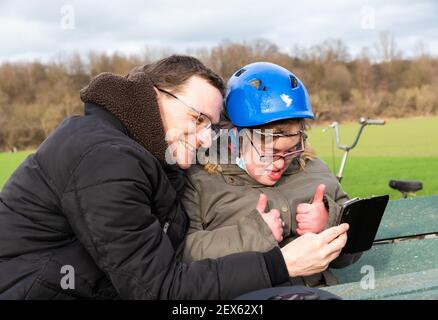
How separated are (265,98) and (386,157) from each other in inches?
742

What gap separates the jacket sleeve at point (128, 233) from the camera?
170 centimetres

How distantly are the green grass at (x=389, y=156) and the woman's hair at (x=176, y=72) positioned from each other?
7.63 meters

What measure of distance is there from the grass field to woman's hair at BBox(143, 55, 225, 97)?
22.4 ft

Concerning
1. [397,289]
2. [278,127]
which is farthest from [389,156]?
[397,289]

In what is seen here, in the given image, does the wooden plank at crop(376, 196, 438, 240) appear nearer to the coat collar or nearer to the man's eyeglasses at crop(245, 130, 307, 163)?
the man's eyeglasses at crop(245, 130, 307, 163)

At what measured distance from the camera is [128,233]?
1714 millimetres

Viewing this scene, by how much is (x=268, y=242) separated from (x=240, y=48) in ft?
157

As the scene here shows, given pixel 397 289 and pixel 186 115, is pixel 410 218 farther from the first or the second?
pixel 186 115

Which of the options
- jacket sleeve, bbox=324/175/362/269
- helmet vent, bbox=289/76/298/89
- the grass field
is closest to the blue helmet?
helmet vent, bbox=289/76/298/89

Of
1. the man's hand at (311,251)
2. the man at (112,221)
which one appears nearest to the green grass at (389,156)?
the man's hand at (311,251)

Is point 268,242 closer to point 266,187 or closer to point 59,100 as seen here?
point 266,187

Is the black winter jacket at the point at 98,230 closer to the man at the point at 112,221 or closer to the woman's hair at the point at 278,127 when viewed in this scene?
the man at the point at 112,221

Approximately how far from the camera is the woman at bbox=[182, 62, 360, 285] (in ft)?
8.32
